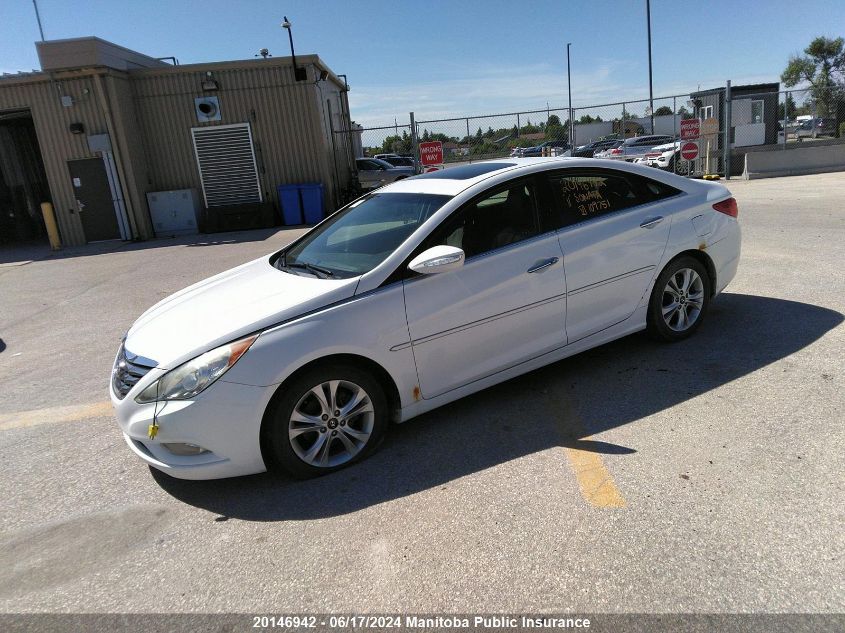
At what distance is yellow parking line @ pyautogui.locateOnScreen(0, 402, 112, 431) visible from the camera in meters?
4.68

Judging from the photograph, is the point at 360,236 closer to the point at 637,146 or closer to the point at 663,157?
the point at 663,157

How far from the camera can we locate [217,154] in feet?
58.3

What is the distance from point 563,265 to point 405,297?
120cm

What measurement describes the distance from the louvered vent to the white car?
14.0 metres

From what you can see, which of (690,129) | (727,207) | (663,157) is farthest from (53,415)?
(663,157)

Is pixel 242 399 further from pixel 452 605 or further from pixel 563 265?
pixel 563 265

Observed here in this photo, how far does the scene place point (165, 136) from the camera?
57.6 feet

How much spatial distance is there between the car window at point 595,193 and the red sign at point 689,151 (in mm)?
15170

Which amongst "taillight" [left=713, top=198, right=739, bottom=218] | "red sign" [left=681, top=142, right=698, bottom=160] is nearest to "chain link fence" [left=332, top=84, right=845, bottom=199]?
"red sign" [left=681, top=142, right=698, bottom=160]

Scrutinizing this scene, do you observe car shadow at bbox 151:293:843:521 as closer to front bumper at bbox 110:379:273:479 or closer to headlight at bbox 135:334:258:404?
front bumper at bbox 110:379:273:479

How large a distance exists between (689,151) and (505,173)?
1650 cm

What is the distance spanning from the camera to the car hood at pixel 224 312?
3318 mm

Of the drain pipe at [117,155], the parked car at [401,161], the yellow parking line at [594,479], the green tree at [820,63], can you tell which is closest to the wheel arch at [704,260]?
the yellow parking line at [594,479]

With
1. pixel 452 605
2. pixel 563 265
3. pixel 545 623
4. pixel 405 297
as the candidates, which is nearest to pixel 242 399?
pixel 405 297
